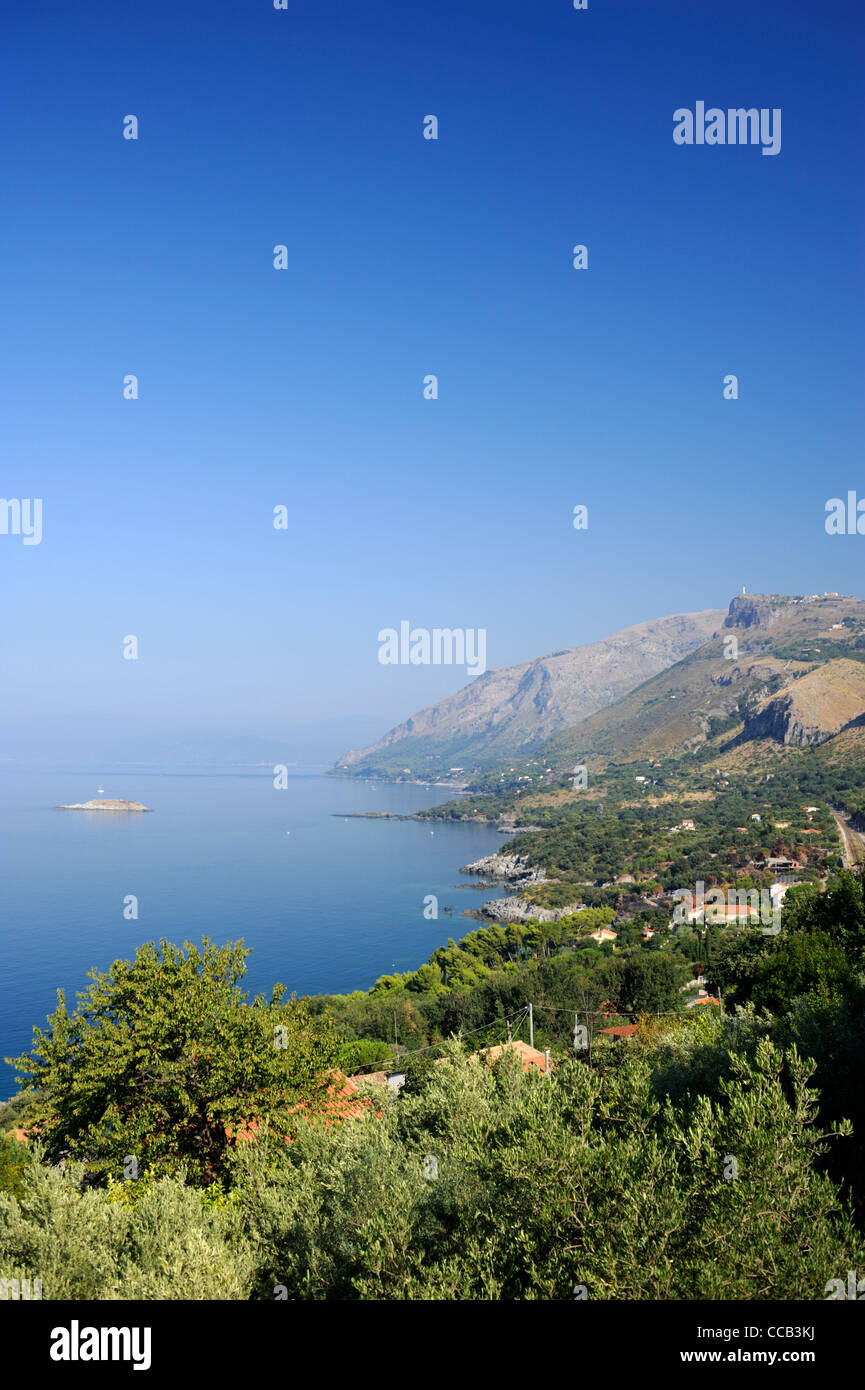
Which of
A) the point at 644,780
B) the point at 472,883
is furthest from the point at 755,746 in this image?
the point at 472,883

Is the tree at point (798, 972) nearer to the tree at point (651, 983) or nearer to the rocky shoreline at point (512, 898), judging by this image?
the tree at point (651, 983)

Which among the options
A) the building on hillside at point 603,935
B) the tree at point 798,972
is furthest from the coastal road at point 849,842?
the tree at point 798,972

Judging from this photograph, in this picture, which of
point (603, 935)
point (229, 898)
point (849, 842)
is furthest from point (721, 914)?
point (229, 898)

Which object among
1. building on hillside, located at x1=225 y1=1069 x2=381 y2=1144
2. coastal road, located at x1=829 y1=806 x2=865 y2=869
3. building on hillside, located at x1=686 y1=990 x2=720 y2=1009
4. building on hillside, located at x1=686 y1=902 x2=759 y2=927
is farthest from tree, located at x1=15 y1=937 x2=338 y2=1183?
coastal road, located at x1=829 y1=806 x2=865 y2=869

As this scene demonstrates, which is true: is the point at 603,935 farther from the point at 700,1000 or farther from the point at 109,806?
the point at 109,806
